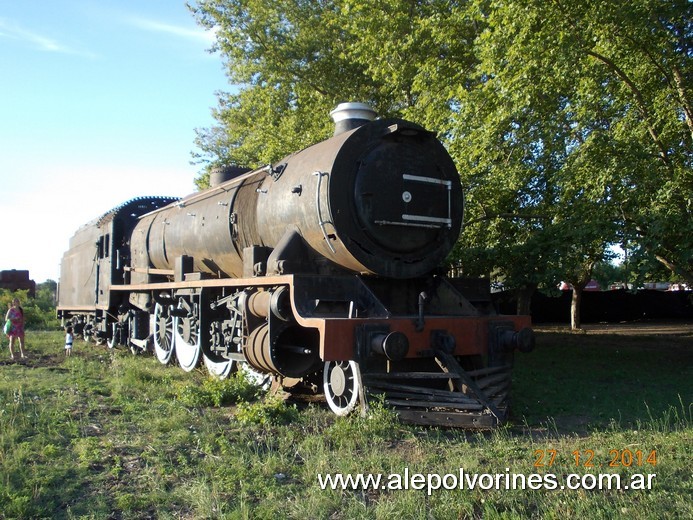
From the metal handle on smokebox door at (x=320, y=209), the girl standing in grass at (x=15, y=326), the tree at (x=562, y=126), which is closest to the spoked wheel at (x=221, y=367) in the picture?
the metal handle on smokebox door at (x=320, y=209)

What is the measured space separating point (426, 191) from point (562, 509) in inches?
163

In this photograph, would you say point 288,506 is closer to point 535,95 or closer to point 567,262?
point 567,262

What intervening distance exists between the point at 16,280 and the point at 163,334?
30.1m

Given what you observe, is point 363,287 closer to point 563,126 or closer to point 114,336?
point 563,126

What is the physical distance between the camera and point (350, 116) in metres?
7.60

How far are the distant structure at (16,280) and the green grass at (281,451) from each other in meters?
30.8

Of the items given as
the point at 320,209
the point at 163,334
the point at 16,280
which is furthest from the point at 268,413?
the point at 16,280

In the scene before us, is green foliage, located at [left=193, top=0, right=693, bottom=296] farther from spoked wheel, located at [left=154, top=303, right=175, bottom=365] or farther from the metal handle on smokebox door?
spoked wheel, located at [left=154, top=303, right=175, bottom=365]

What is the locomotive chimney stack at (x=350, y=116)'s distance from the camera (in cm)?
754

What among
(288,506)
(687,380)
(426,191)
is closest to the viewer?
(288,506)

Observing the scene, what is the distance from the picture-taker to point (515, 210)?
11.7 metres

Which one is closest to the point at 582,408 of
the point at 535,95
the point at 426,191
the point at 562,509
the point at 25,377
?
the point at 426,191

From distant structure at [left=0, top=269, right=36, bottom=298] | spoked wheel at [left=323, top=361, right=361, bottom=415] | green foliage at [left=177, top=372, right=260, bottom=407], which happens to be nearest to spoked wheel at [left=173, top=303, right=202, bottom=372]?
green foliage at [left=177, top=372, right=260, bottom=407]

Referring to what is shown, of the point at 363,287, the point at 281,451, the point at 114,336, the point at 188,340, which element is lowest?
the point at 281,451
